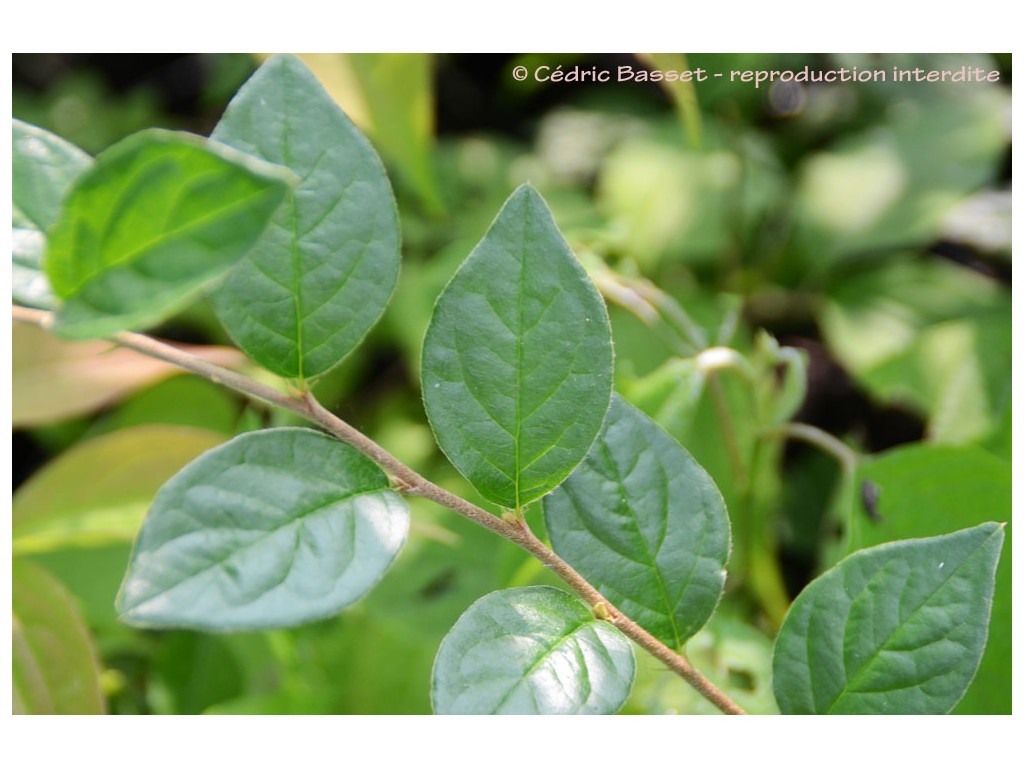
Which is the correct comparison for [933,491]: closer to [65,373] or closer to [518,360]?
[518,360]

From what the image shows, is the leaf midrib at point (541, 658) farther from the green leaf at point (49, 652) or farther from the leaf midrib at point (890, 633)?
the green leaf at point (49, 652)

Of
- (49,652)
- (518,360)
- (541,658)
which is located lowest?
(49,652)

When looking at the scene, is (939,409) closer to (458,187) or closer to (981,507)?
(981,507)

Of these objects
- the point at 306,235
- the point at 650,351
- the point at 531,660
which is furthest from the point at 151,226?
the point at 650,351

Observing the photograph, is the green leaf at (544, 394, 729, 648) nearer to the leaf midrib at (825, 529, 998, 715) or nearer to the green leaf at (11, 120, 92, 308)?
the leaf midrib at (825, 529, 998, 715)

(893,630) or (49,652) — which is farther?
(49,652)

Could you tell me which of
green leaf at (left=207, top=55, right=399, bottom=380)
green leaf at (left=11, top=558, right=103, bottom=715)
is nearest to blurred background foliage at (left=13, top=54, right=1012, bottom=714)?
green leaf at (left=11, top=558, right=103, bottom=715)
